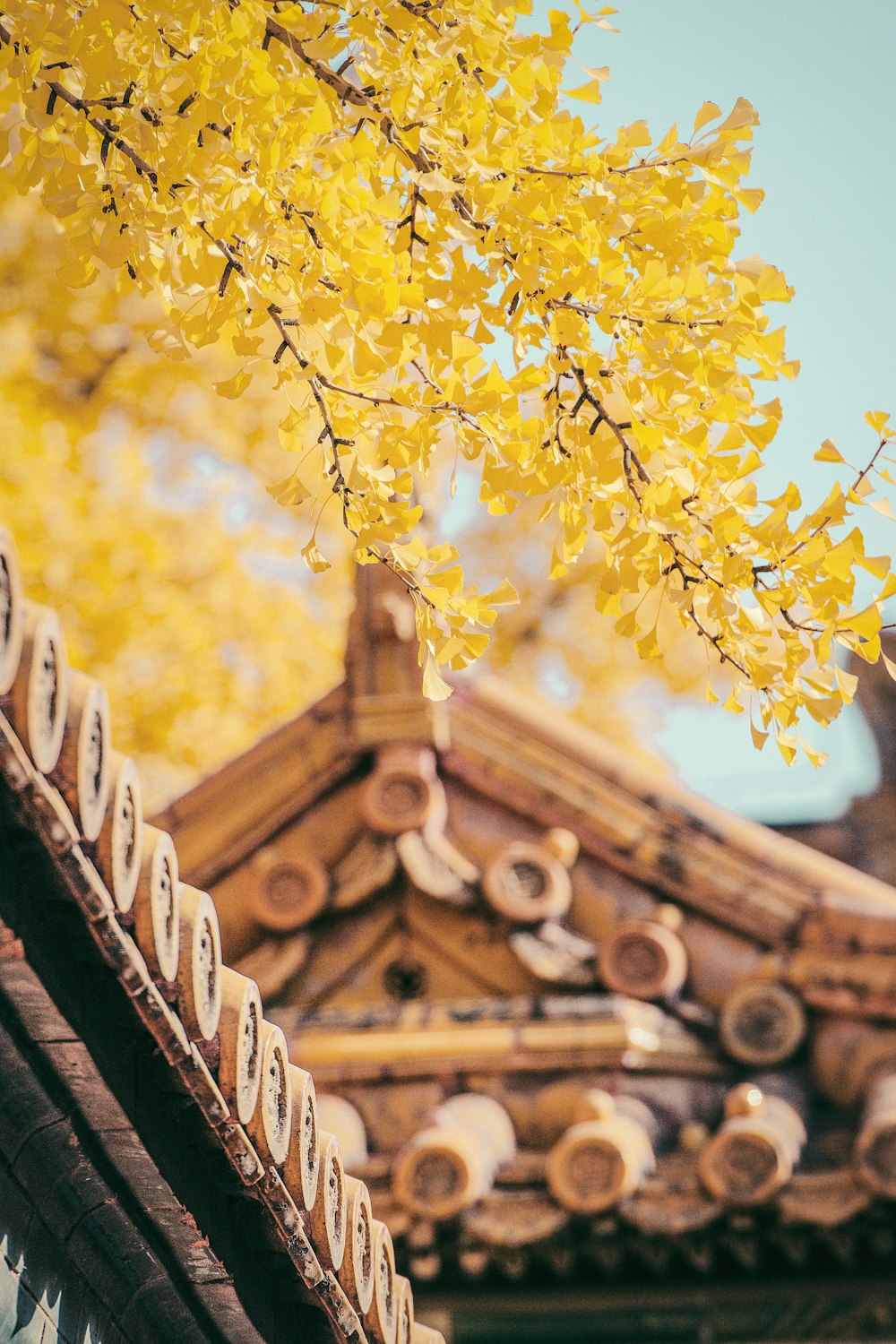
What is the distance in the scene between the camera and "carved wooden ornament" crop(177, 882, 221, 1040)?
251 centimetres

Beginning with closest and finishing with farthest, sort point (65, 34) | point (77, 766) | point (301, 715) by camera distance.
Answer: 1. point (77, 766)
2. point (65, 34)
3. point (301, 715)

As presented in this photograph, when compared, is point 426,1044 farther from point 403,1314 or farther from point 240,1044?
point 240,1044

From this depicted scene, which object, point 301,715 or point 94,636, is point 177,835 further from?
point 94,636

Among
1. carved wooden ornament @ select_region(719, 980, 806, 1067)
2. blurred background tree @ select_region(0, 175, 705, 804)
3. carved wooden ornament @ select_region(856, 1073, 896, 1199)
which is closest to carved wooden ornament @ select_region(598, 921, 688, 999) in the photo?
carved wooden ornament @ select_region(719, 980, 806, 1067)

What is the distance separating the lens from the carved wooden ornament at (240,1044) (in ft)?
8.40

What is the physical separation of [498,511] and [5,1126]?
1.51 metres

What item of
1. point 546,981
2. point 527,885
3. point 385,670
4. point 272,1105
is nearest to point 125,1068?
point 272,1105

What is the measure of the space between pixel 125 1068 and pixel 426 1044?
11.7 ft

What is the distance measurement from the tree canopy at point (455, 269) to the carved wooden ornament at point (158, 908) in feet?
2.05

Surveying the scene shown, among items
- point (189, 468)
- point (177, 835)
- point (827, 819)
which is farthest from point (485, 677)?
point (827, 819)

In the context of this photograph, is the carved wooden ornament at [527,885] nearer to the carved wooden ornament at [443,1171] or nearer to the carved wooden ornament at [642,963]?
the carved wooden ornament at [642,963]

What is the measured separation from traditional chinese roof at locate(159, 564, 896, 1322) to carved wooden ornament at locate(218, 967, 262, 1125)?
9.57 feet

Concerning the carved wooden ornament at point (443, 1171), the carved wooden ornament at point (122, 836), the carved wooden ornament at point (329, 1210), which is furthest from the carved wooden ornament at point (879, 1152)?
the carved wooden ornament at point (122, 836)

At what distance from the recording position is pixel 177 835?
22.1ft
